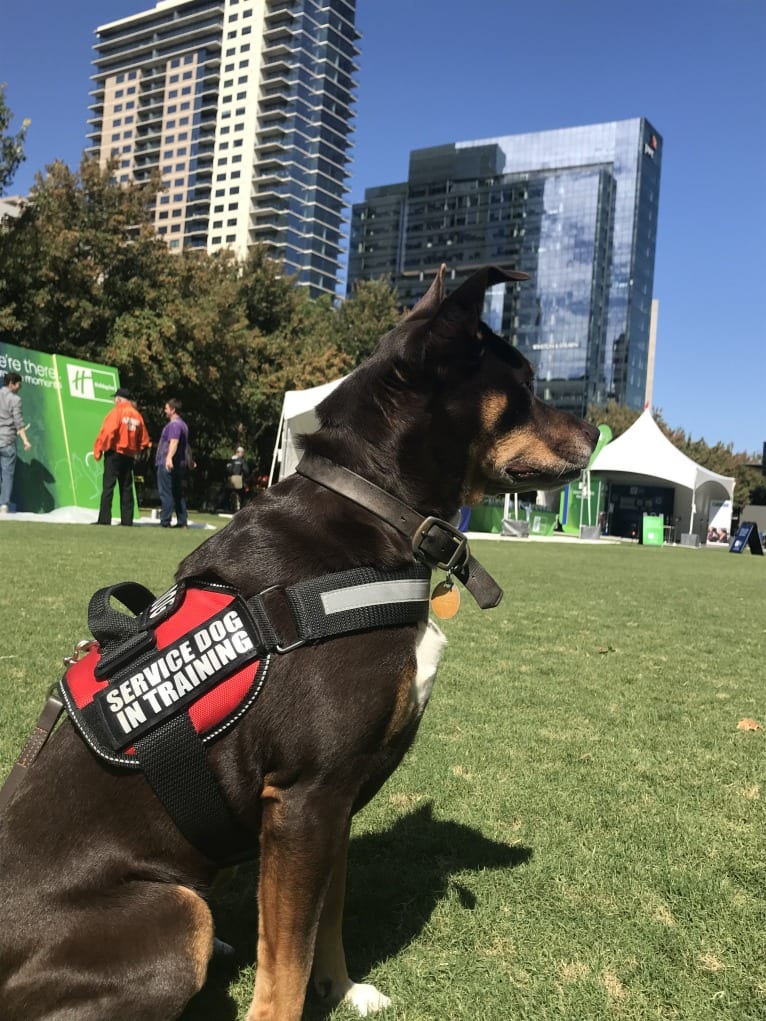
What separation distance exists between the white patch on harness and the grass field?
0.84 meters

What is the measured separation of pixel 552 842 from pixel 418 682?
1413 millimetres

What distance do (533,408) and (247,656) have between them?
3.91 ft

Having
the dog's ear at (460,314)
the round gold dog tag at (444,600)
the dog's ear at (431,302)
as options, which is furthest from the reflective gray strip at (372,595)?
the dog's ear at (431,302)

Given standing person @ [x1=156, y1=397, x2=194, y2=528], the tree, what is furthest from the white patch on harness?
the tree

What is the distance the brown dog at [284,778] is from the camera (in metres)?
1.50

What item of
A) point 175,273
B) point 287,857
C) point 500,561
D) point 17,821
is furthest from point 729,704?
point 175,273

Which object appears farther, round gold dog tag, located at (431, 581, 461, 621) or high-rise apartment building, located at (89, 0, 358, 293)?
high-rise apartment building, located at (89, 0, 358, 293)

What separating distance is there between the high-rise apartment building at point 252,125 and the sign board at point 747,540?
105103 millimetres

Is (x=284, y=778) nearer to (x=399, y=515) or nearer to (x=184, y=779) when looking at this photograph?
(x=184, y=779)

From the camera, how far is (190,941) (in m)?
1.57

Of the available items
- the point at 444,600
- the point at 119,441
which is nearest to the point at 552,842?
the point at 444,600

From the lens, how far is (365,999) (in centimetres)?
194

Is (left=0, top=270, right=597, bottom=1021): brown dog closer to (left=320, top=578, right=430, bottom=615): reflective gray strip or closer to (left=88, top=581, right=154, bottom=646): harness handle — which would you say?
(left=320, top=578, right=430, bottom=615): reflective gray strip

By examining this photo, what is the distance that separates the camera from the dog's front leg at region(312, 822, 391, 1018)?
76.5 inches
